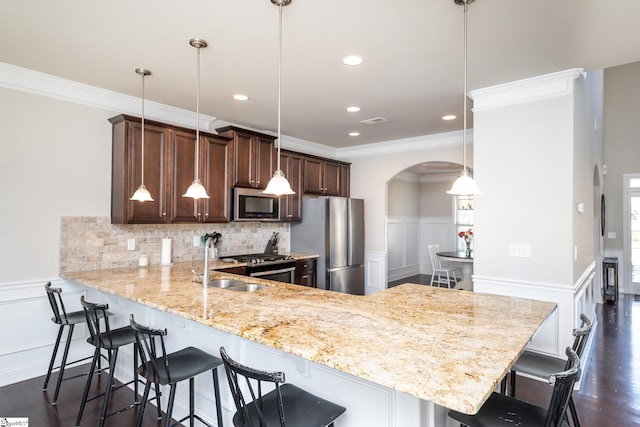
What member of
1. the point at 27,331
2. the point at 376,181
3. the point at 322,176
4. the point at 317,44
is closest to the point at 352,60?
the point at 317,44

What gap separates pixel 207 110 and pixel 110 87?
3.17ft

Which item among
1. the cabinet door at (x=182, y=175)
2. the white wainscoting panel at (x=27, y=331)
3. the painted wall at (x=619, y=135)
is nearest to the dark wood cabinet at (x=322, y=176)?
the cabinet door at (x=182, y=175)

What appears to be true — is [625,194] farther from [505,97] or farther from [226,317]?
[226,317]

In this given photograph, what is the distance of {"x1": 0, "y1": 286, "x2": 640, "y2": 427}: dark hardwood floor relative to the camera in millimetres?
2471

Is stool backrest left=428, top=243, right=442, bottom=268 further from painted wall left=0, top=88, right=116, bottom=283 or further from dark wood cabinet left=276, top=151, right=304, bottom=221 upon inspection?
painted wall left=0, top=88, right=116, bottom=283

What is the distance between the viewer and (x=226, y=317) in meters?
1.76

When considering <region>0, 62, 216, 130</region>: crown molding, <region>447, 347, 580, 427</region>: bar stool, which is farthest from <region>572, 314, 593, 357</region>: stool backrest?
<region>0, 62, 216, 130</region>: crown molding

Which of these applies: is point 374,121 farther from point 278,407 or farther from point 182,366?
point 278,407

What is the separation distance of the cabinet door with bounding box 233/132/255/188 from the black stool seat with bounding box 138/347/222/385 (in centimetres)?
239

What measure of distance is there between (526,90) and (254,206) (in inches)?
121

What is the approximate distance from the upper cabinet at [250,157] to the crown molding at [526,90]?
2.42 m

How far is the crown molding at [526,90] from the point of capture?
2902 millimetres

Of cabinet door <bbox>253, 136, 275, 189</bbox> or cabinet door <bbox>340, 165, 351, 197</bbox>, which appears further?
cabinet door <bbox>340, 165, 351, 197</bbox>

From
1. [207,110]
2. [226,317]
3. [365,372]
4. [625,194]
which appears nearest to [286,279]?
[207,110]
